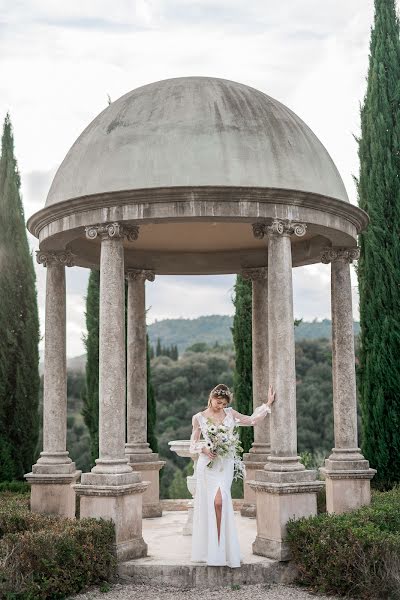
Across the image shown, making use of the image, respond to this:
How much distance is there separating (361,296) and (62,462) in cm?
1004

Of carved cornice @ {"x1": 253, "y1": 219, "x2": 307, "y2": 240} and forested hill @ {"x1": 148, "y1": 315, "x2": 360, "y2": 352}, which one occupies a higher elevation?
forested hill @ {"x1": 148, "y1": 315, "x2": 360, "y2": 352}

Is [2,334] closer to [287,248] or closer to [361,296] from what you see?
[361,296]

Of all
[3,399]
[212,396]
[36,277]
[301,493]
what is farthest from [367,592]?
[36,277]

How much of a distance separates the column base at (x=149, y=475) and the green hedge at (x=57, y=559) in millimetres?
5313

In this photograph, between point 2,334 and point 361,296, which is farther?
point 2,334

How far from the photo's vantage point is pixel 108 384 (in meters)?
12.5

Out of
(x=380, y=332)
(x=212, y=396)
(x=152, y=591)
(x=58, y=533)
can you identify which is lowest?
(x=152, y=591)

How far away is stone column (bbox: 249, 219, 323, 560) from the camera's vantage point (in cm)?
1197

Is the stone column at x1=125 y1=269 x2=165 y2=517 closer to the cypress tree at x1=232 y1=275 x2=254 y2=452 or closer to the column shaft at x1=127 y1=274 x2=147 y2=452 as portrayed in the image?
the column shaft at x1=127 y1=274 x2=147 y2=452

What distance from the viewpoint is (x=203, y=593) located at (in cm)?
1089

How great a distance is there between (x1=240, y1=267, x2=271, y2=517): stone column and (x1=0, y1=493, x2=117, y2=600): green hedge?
19.4 feet

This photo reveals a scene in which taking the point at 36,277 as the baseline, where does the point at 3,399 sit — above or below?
below

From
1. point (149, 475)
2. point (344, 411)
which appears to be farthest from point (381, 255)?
point (149, 475)

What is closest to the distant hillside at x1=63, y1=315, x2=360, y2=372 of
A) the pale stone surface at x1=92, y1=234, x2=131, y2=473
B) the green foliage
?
the green foliage
